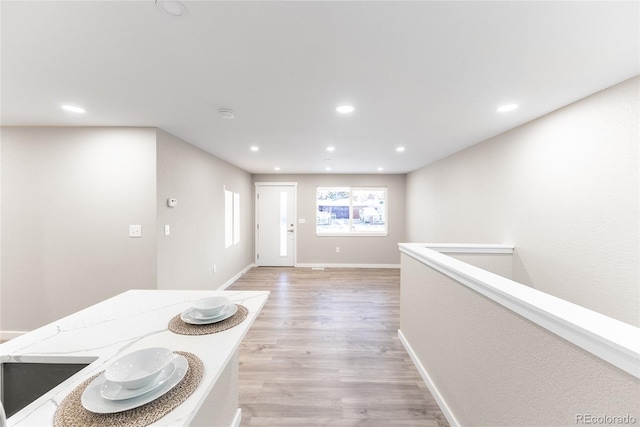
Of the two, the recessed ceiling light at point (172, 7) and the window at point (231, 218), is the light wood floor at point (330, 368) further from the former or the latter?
the recessed ceiling light at point (172, 7)

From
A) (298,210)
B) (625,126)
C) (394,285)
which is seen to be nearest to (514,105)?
(625,126)

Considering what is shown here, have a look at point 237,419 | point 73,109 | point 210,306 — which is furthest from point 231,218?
point 210,306

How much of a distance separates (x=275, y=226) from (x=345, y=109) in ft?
13.9

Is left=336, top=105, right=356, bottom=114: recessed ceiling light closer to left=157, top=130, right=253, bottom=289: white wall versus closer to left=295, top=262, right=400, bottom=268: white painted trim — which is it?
left=157, top=130, right=253, bottom=289: white wall

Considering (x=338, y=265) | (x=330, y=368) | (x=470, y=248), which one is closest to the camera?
(x=330, y=368)

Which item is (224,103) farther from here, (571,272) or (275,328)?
(571,272)

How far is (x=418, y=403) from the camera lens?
178cm

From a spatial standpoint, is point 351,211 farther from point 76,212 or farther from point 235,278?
point 76,212

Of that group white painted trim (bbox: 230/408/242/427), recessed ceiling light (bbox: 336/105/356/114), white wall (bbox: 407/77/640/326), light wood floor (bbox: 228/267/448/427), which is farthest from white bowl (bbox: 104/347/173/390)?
white wall (bbox: 407/77/640/326)

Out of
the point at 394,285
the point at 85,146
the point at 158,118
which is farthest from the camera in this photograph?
the point at 394,285

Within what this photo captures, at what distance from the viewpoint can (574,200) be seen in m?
1.93

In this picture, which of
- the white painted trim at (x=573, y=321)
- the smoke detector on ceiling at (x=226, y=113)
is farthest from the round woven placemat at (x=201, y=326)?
the smoke detector on ceiling at (x=226, y=113)

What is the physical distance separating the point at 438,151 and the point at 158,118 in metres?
3.55

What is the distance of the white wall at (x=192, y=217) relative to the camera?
268 centimetres
